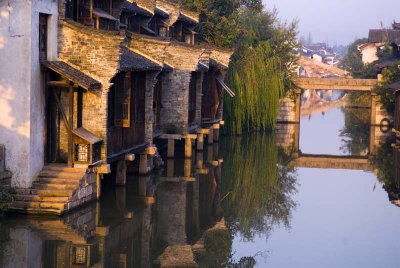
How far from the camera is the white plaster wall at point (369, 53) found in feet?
282

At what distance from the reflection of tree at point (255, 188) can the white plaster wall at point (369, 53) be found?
42.7m

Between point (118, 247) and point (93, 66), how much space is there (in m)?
6.05

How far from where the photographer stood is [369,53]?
287 ft

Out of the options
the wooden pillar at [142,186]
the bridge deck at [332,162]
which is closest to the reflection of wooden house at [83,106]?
the wooden pillar at [142,186]

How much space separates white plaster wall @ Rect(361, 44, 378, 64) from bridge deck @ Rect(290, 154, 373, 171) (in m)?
43.9

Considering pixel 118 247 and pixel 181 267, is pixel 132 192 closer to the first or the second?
pixel 118 247

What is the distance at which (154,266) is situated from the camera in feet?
58.2

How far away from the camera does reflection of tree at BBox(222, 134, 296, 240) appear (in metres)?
23.8

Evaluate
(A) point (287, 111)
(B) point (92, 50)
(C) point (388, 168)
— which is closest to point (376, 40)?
(A) point (287, 111)

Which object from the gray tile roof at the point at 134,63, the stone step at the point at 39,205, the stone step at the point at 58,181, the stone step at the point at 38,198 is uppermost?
the gray tile roof at the point at 134,63

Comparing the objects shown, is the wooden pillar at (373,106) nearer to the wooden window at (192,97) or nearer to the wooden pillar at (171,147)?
the wooden window at (192,97)

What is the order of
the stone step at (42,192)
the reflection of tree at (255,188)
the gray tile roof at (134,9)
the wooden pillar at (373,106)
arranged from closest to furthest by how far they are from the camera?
the stone step at (42,192), the reflection of tree at (255,188), the gray tile roof at (134,9), the wooden pillar at (373,106)

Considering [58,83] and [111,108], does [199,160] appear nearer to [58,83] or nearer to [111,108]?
[111,108]

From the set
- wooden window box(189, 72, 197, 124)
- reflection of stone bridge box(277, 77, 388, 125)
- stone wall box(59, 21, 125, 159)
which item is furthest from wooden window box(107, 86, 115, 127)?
reflection of stone bridge box(277, 77, 388, 125)
